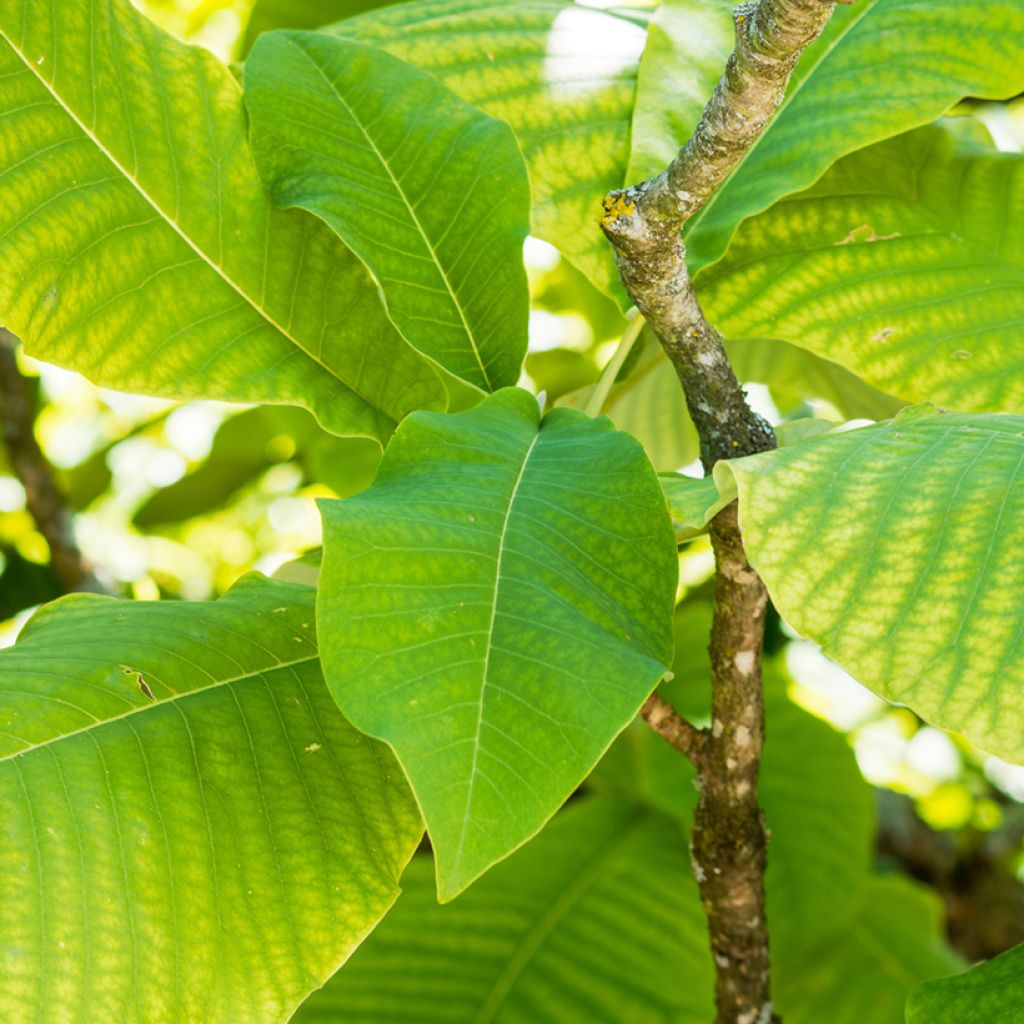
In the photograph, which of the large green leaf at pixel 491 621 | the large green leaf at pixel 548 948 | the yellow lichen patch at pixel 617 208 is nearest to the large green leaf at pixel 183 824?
the large green leaf at pixel 491 621

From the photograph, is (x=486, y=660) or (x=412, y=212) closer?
(x=486, y=660)

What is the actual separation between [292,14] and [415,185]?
655mm

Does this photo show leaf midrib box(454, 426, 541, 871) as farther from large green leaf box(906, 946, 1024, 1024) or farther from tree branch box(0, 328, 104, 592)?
tree branch box(0, 328, 104, 592)

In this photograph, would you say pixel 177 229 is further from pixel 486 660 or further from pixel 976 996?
pixel 976 996

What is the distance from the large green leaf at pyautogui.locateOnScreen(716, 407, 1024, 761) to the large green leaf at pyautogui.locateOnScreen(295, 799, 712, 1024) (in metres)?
0.73

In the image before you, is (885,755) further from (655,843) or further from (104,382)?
(104,382)

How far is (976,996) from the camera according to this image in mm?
660

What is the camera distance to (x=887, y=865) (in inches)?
69.2

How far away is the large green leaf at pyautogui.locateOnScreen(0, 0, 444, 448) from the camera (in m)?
0.73

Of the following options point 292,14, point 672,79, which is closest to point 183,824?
point 672,79

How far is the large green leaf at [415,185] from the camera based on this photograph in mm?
773

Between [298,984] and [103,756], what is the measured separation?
0.14m

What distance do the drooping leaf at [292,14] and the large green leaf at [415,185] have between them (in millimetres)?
575

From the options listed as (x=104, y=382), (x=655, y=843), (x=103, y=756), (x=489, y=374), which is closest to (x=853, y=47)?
(x=489, y=374)
